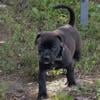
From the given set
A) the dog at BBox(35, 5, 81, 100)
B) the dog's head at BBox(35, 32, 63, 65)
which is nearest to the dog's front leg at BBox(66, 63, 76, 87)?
the dog at BBox(35, 5, 81, 100)

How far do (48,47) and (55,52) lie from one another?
12 centimetres

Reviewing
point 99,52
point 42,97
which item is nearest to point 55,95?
point 42,97

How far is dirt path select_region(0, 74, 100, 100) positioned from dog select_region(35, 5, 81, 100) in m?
0.18

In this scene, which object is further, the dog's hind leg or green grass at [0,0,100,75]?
green grass at [0,0,100,75]

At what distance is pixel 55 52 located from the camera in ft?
19.2

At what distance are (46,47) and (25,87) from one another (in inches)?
39.1

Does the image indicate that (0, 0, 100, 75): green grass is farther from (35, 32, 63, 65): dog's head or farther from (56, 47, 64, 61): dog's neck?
(35, 32, 63, 65): dog's head

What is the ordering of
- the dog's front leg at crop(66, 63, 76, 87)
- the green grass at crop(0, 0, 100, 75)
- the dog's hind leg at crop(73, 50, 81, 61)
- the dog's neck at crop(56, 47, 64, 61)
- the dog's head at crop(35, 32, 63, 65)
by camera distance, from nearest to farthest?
the dog's head at crop(35, 32, 63, 65), the dog's neck at crop(56, 47, 64, 61), the dog's front leg at crop(66, 63, 76, 87), the dog's hind leg at crop(73, 50, 81, 61), the green grass at crop(0, 0, 100, 75)

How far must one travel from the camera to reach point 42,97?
6.09m

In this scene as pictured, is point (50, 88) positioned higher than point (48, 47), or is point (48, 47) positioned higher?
point (48, 47)

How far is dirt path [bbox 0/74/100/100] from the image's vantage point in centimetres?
611

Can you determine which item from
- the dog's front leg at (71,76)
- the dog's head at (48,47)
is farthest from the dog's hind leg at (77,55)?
the dog's head at (48,47)

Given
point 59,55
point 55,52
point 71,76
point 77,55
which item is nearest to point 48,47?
point 55,52

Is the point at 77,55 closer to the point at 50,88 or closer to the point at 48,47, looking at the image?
the point at 50,88
